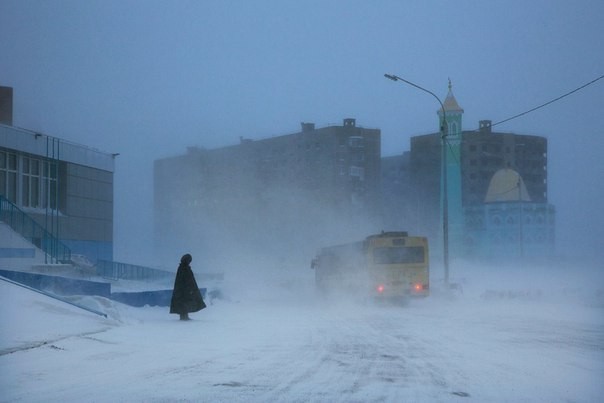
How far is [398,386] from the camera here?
895 centimetres

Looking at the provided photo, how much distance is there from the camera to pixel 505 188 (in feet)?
244

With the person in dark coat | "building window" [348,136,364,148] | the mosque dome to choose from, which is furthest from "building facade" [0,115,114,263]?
"building window" [348,136,364,148]

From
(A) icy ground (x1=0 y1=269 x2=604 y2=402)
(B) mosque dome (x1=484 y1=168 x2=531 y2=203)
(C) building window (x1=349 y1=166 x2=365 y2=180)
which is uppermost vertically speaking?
(C) building window (x1=349 y1=166 x2=365 y2=180)

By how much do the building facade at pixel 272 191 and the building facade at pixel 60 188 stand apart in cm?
4259

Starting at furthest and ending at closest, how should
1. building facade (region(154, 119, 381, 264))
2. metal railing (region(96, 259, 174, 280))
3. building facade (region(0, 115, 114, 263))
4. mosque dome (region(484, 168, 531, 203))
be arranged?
building facade (region(154, 119, 381, 264)) < mosque dome (region(484, 168, 531, 203)) < metal railing (region(96, 259, 174, 280)) < building facade (region(0, 115, 114, 263))

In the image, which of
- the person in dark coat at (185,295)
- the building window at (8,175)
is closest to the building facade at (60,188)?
the building window at (8,175)

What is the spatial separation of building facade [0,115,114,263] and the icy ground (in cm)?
1548

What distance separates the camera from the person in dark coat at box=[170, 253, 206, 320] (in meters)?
18.2

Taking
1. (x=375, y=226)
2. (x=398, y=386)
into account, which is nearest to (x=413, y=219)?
(x=375, y=226)

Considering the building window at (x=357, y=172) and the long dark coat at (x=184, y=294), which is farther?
the building window at (x=357, y=172)

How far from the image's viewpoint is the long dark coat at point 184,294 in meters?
18.2

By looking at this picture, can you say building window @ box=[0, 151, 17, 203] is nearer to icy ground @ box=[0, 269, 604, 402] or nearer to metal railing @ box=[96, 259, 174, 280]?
metal railing @ box=[96, 259, 174, 280]

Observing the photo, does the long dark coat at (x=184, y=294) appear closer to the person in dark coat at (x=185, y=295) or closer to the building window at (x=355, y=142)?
the person in dark coat at (x=185, y=295)

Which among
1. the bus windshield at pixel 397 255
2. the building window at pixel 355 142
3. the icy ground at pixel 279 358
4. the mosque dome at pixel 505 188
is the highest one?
the building window at pixel 355 142
